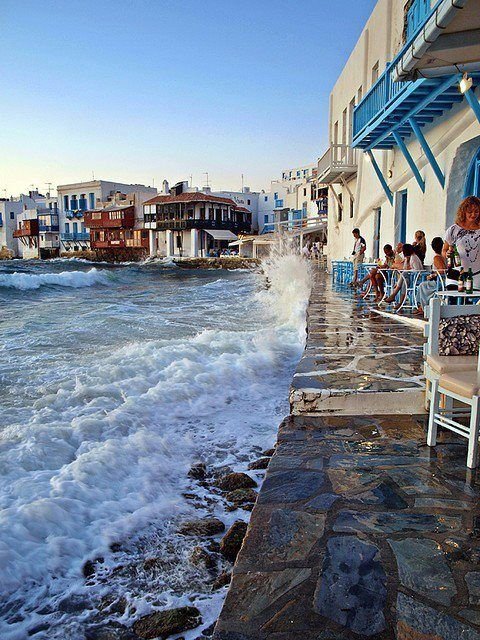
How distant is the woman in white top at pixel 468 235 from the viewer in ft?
17.6

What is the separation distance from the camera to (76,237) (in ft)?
231

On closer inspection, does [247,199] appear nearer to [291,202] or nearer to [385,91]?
[291,202]

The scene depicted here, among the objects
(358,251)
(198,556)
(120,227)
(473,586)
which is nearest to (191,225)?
(120,227)

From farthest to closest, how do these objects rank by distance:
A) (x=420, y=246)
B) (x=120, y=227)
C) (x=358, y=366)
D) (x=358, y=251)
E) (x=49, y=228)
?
(x=49, y=228) < (x=120, y=227) < (x=358, y=251) < (x=420, y=246) < (x=358, y=366)

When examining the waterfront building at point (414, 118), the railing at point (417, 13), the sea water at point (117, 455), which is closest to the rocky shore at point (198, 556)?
the sea water at point (117, 455)

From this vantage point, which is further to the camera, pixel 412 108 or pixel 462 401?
pixel 412 108

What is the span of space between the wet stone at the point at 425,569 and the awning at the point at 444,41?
4006mm

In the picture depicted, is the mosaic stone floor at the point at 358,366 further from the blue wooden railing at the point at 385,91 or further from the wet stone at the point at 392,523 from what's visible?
the blue wooden railing at the point at 385,91

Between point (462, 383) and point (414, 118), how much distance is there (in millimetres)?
8078

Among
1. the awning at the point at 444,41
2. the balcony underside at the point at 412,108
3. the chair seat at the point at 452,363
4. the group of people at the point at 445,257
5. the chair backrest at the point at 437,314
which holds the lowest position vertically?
the chair seat at the point at 452,363

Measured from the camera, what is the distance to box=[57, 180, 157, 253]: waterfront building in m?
68.1

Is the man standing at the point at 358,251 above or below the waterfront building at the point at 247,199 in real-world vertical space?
below

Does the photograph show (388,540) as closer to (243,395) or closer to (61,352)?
(243,395)

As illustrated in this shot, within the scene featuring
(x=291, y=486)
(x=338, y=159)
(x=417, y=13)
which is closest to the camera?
(x=291, y=486)
